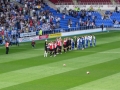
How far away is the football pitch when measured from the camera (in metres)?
24.3

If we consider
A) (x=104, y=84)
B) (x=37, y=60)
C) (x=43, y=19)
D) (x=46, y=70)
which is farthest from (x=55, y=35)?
(x=104, y=84)

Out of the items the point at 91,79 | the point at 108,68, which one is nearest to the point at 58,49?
the point at 108,68

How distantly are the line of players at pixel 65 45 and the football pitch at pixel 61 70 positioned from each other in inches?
30.1

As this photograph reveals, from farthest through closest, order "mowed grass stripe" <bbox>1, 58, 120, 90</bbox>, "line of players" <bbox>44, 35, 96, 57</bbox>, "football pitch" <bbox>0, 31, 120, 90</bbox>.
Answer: "line of players" <bbox>44, 35, 96, 57</bbox> → "football pitch" <bbox>0, 31, 120, 90</bbox> → "mowed grass stripe" <bbox>1, 58, 120, 90</bbox>

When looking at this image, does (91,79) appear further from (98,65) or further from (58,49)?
(58,49)

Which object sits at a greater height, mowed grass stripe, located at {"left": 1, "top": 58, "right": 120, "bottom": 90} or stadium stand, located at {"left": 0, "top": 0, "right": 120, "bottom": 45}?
stadium stand, located at {"left": 0, "top": 0, "right": 120, "bottom": 45}

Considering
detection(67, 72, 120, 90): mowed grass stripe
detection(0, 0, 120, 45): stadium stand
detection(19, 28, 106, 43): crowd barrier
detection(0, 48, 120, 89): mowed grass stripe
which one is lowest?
detection(67, 72, 120, 90): mowed grass stripe

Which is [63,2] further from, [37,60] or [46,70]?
[46,70]

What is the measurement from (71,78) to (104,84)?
2.91 m

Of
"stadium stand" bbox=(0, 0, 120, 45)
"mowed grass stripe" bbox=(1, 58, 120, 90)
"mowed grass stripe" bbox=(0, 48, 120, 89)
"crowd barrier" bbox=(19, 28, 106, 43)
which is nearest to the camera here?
"mowed grass stripe" bbox=(1, 58, 120, 90)

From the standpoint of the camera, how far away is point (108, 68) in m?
30.2

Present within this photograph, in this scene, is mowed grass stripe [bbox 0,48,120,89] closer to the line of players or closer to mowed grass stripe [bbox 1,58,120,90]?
mowed grass stripe [bbox 1,58,120,90]

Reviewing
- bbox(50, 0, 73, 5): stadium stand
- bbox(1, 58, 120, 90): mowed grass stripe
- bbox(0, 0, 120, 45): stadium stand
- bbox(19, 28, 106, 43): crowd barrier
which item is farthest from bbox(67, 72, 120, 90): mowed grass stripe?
bbox(50, 0, 73, 5): stadium stand

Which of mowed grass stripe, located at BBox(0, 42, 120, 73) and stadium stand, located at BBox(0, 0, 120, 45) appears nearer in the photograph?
mowed grass stripe, located at BBox(0, 42, 120, 73)
